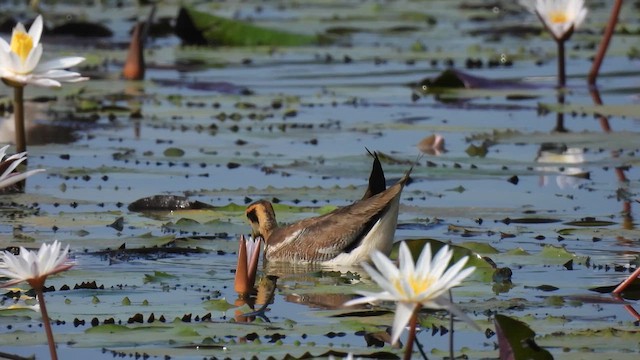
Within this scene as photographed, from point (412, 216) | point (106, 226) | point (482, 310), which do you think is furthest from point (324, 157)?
point (482, 310)

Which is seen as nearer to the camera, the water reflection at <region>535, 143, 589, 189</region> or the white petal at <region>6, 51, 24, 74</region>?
the white petal at <region>6, 51, 24, 74</region>

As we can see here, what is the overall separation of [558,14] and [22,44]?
19.2ft

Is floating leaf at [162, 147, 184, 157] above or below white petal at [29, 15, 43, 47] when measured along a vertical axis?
below

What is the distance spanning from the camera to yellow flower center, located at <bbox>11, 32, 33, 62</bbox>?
21.1 feet

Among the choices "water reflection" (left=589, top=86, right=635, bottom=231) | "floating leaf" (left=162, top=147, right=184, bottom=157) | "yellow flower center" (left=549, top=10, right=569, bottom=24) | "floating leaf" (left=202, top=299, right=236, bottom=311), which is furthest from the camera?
"yellow flower center" (left=549, top=10, right=569, bottom=24)

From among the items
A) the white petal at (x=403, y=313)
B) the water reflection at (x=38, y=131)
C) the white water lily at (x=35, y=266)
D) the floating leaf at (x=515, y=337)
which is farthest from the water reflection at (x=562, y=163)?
the white petal at (x=403, y=313)

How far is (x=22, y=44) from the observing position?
21.2ft

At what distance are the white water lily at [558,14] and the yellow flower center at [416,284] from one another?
26.7ft

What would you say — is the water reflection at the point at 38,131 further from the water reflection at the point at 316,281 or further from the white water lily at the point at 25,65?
the water reflection at the point at 316,281

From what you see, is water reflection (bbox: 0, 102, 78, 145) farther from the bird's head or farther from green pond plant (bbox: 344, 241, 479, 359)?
green pond plant (bbox: 344, 241, 479, 359)

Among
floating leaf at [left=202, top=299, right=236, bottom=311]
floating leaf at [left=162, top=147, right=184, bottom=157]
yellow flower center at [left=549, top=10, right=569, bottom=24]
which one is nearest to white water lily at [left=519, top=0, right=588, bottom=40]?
yellow flower center at [left=549, top=10, right=569, bottom=24]

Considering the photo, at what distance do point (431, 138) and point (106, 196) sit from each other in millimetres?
2410

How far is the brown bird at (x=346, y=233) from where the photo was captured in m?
5.85

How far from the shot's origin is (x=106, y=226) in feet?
22.1
